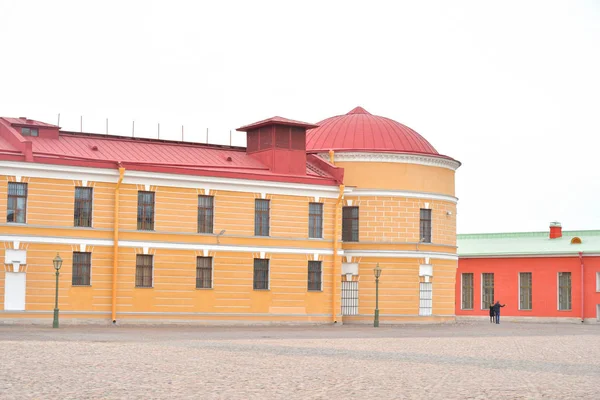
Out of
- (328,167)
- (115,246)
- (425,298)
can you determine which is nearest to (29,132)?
(115,246)

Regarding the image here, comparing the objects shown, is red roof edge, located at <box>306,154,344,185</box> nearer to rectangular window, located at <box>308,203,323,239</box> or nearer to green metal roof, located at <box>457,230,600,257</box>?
rectangular window, located at <box>308,203,323,239</box>

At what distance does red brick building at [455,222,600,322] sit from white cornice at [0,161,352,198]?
2169 centimetres

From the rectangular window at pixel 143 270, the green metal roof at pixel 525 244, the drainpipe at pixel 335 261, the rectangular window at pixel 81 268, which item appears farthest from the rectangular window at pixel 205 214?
the green metal roof at pixel 525 244

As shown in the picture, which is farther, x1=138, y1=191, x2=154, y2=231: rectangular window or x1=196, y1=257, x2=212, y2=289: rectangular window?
x1=196, y1=257, x2=212, y2=289: rectangular window

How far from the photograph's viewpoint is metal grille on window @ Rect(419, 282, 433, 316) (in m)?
50.0

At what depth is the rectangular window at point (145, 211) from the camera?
139ft

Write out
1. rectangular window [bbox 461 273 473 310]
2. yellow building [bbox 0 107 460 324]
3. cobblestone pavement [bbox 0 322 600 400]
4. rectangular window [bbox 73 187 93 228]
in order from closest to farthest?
cobblestone pavement [bbox 0 322 600 400]
yellow building [bbox 0 107 460 324]
rectangular window [bbox 73 187 93 228]
rectangular window [bbox 461 273 473 310]

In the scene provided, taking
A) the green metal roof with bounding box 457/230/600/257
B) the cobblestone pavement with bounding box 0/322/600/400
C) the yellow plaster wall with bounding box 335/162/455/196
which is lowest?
the cobblestone pavement with bounding box 0/322/600/400

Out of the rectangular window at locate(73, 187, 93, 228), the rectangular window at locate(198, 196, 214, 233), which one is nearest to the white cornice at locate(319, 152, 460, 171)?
the rectangular window at locate(198, 196, 214, 233)

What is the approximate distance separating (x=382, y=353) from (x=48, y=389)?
1162cm

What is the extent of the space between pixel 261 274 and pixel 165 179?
650 cm

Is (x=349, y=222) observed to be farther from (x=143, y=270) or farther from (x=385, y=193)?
(x=143, y=270)

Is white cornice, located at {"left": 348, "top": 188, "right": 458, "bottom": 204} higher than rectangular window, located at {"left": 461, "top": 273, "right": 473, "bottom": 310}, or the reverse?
white cornice, located at {"left": 348, "top": 188, "right": 458, "bottom": 204}

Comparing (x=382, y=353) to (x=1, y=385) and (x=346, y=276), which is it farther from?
(x=346, y=276)
